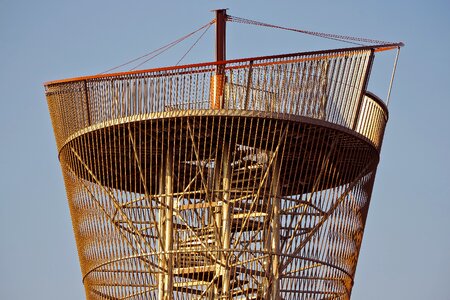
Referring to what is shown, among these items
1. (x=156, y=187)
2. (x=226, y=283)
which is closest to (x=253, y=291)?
(x=226, y=283)

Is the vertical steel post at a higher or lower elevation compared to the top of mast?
lower

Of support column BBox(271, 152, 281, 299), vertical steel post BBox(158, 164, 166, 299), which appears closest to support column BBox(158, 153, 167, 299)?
vertical steel post BBox(158, 164, 166, 299)

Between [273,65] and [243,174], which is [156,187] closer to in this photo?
[243,174]

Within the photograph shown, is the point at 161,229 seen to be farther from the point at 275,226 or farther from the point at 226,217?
the point at 275,226

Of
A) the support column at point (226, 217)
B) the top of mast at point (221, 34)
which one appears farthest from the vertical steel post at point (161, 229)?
the top of mast at point (221, 34)

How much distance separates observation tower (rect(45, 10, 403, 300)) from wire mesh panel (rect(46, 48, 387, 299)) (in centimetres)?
4

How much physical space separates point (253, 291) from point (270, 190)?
A: 3.19 m

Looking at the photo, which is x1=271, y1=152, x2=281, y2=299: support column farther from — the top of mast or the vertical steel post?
the top of mast

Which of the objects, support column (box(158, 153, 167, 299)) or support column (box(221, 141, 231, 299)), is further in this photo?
support column (box(158, 153, 167, 299))

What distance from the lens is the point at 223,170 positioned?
41562 mm

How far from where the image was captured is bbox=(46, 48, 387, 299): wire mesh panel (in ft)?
132

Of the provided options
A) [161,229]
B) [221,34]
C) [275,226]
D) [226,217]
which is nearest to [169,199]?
[161,229]

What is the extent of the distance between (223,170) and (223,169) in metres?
0.04

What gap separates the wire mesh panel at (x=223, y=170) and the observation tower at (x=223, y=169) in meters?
0.04
